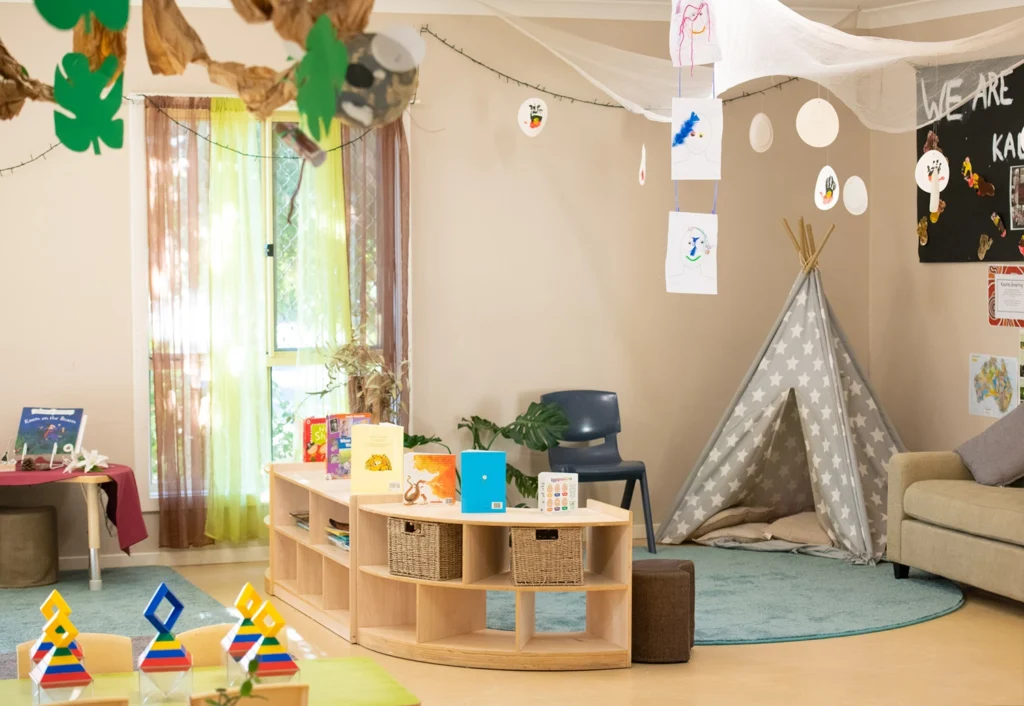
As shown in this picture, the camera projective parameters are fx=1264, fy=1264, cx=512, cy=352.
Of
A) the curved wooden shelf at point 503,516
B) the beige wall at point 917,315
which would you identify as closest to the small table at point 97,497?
the curved wooden shelf at point 503,516

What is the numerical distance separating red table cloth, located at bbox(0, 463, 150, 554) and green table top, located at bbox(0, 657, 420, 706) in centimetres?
314

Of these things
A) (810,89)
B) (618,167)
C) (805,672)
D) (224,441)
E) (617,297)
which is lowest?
(805,672)

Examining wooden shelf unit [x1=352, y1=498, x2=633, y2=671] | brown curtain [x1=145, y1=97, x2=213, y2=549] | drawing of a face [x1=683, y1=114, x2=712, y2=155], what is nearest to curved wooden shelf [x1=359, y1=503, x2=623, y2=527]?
wooden shelf unit [x1=352, y1=498, x2=633, y2=671]

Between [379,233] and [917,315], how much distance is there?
303cm

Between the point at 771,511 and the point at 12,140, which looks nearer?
the point at 12,140

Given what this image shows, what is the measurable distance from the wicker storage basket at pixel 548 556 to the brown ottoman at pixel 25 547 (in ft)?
8.50

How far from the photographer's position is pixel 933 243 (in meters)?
6.85

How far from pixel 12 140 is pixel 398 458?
8.94 ft

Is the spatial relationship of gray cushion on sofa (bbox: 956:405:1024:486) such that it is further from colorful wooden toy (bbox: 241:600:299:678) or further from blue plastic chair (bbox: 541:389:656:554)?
colorful wooden toy (bbox: 241:600:299:678)

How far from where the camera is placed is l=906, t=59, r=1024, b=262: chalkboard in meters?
6.26

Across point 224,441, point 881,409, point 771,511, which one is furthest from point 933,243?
point 224,441

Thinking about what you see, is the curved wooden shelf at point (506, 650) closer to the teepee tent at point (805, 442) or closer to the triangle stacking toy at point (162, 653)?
the triangle stacking toy at point (162, 653)

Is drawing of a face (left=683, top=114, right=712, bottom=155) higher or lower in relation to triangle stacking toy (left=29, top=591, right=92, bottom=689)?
higher

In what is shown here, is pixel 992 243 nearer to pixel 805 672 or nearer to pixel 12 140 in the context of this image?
pixel 805 672
